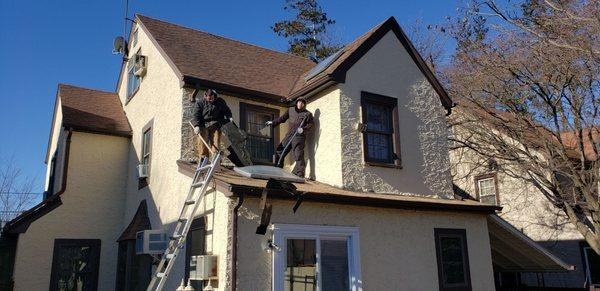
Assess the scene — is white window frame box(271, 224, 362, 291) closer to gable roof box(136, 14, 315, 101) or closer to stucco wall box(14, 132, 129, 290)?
gable roof box(136, 14, 315, 101)

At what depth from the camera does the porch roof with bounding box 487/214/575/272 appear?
1121 centimetres

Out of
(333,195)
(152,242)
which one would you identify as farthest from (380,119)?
(152,242)

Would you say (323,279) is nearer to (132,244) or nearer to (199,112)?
(199,112)

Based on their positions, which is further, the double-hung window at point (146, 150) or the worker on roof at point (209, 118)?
the double-hung window at point (146, 150)

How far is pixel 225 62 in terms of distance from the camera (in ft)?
43.1

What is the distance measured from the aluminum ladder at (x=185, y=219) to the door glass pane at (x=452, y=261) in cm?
503

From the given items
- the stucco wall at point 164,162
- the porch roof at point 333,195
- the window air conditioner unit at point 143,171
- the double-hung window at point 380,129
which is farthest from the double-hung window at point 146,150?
the double-hung window at point 380,129

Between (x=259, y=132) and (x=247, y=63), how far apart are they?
2646 millimetres

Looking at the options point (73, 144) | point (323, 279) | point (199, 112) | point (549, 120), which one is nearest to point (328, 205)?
point (323, 279)

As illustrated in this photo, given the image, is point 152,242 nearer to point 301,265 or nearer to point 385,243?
point 301,265

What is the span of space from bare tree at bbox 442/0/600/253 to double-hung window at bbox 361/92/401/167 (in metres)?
4.08

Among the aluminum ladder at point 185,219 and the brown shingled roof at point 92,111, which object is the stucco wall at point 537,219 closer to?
the aluminum ladder at point 185,219

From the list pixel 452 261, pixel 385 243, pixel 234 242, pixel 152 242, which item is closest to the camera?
pixel 234 242

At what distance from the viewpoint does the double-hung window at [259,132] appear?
38.7 ft
